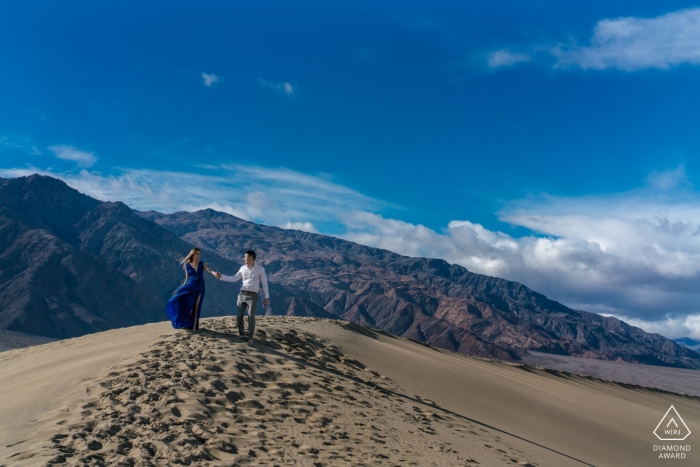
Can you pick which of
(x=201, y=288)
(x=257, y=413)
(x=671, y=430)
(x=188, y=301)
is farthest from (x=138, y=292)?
(x=257, y=413)

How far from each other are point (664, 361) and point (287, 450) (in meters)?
213

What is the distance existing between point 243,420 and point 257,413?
0.39 m

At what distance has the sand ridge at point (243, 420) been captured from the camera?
17.3 ft

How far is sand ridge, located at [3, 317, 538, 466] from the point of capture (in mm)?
5262

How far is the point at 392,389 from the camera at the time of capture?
1127 cm

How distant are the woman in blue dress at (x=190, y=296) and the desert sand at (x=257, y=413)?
43cm

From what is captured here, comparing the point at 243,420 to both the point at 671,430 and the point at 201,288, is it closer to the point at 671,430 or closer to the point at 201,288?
the point at 201,288

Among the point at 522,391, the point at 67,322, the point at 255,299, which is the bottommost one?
the point at 67,322

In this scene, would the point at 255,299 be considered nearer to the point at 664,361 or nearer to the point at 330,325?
the point at 330,325

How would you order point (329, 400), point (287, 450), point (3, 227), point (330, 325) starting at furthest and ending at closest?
point (3, 227)
point (330, 325)
point (329, 400)
point (287, 450)

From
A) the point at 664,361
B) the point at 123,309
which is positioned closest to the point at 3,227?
the point at 123,309

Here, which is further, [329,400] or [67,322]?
[67,322]

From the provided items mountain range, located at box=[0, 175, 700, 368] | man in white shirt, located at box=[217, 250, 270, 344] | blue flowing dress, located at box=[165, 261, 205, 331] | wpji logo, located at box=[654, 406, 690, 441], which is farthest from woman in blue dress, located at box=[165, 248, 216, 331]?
mountain range, located at box=[0, 175, 700, 368]

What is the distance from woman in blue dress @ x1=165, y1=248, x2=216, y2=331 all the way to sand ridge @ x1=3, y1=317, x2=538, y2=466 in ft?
1.77
